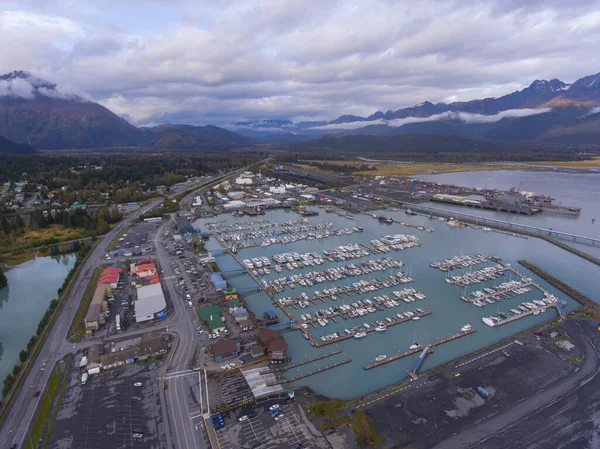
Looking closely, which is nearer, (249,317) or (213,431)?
Result: (213,431)

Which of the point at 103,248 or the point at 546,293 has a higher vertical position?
the point at 103,248

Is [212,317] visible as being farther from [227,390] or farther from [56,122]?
[56,122]

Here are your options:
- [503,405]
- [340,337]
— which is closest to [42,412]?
[340,337]

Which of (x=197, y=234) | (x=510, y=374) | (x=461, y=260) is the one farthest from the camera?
(x=197, y=234)

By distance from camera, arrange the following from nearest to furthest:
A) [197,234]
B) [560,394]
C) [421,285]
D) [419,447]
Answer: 1. [419,447]
2. [560,394]
3. [421,285]
4. [197,234]

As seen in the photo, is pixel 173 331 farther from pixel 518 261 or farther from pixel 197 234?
pixel 518 261

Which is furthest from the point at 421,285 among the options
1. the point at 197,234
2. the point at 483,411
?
the point at 197,234

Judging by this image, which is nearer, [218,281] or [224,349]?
[224,349]
